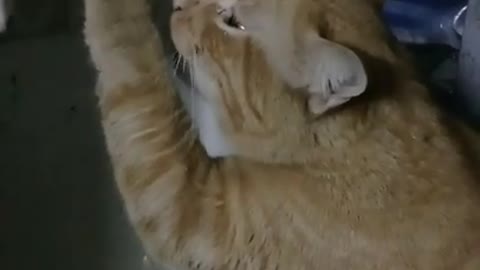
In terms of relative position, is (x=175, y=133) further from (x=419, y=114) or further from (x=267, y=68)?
(x=419, y=114)

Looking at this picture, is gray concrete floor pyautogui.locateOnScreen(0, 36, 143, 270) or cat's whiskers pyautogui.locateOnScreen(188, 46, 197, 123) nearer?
cat's whiskers pyautogui.locateOnScreen(188, 46, 197, 123)

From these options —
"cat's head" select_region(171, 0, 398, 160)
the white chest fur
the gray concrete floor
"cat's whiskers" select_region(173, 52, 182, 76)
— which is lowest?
the gray concrete floor

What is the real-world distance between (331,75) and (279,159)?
0.18 metres

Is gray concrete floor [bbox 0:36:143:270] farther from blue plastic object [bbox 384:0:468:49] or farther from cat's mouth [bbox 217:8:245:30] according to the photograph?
blue plastic object [bbox 384:0:468:49]

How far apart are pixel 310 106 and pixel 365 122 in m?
0.07

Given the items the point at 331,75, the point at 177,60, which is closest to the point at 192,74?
the point at 177,60

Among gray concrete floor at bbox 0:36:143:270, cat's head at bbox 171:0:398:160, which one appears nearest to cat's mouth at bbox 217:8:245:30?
cat's head at bbox 171:0:398:160

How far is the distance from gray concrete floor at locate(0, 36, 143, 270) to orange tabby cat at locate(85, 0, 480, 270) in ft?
0.79

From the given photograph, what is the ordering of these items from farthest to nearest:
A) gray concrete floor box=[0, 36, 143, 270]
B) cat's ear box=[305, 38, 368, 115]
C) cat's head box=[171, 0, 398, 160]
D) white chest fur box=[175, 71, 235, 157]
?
gray concrete floor box=[0, 36, 143, 270] < white chest fur box=[175, 71, 235, 157] < cat's head box=[171, 0, 398, 160] < cat's ear box=[305, 38, 368, 115]

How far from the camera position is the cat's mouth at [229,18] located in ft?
3.77

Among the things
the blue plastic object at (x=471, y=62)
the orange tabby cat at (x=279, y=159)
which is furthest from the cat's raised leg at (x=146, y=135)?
the blue plastic object at (x=471, y=62)

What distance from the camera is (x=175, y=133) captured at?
1170 mm

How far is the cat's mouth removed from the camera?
45.3 inches

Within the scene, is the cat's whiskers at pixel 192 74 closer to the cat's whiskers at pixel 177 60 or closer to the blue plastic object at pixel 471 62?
the cat's whiskers at pixel 177 60
